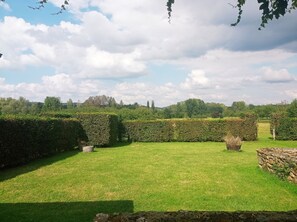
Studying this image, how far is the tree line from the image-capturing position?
4514 centimetres

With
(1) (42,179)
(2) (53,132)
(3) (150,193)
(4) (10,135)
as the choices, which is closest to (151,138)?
(2) (53,132)

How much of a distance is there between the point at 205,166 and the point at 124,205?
733 centimetres

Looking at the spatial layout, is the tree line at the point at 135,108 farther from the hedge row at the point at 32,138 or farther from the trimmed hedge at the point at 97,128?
the hedge row at the point at 32,138

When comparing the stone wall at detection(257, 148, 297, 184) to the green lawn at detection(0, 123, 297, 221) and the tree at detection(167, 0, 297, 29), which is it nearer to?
the green lawn at detection(0, 123, 297, 221)

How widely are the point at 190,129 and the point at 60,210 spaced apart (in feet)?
77.7

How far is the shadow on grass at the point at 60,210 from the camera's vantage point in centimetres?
744

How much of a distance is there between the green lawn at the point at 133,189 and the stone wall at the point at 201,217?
516 cm

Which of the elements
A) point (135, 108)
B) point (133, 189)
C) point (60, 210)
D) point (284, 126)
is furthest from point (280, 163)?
point (135, 108)

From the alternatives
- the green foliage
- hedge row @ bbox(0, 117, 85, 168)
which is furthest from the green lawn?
the green foliage

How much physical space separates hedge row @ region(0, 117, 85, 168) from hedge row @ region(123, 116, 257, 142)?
8188 mm

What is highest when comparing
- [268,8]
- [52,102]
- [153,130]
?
[52,102]

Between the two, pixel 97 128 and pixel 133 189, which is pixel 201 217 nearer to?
pixel 133 189

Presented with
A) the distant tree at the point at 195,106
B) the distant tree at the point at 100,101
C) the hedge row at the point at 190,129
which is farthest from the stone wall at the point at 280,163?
the distant tree at the point at 195,106

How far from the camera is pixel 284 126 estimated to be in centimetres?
3070
